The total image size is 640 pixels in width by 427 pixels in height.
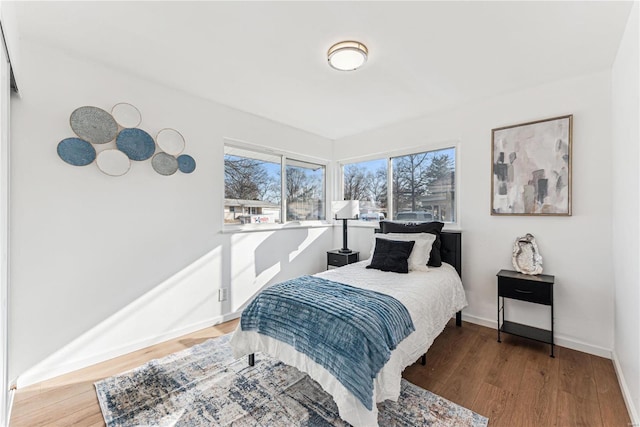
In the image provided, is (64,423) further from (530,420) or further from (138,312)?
(530,420)

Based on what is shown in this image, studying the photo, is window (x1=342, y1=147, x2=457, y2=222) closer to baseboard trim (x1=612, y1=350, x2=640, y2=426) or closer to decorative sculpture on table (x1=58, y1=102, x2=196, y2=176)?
baseboard trim (x1=612, y1=350, x2=640, y2=426)

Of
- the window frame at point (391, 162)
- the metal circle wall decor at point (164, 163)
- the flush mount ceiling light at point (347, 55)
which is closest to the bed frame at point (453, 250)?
the window frame at point (391, 162)

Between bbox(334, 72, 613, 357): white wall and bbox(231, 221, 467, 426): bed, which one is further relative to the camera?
bbox(334, 72, 613, 357): white wall

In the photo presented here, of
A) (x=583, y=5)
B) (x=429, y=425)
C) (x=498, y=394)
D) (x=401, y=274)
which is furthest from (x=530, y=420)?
(x=583, y=5)

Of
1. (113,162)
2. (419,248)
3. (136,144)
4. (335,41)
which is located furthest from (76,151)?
(419,248)

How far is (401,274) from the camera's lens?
108 inches

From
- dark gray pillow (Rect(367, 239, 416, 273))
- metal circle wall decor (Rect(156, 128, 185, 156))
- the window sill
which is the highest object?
metal circle wall decor (Rect(156, 128, 185, 156))

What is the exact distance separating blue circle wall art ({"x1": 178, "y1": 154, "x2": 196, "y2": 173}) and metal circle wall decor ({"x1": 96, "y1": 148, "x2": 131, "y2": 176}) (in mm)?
→ 463

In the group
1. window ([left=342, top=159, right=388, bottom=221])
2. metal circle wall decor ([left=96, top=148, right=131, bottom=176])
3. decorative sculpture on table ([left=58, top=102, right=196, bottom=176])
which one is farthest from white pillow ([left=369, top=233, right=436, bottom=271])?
metal circle wall decor ([left=96, top=148, right=131, bottom=176])

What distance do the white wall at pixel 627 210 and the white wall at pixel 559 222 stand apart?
5.0 inches

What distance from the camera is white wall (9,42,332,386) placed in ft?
6.89

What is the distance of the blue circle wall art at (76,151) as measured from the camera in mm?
2217

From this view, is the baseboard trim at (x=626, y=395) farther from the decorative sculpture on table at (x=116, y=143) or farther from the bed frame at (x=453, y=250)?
the decorative sculpture on table at (x=116, y=143)

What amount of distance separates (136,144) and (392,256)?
2.67 metres
